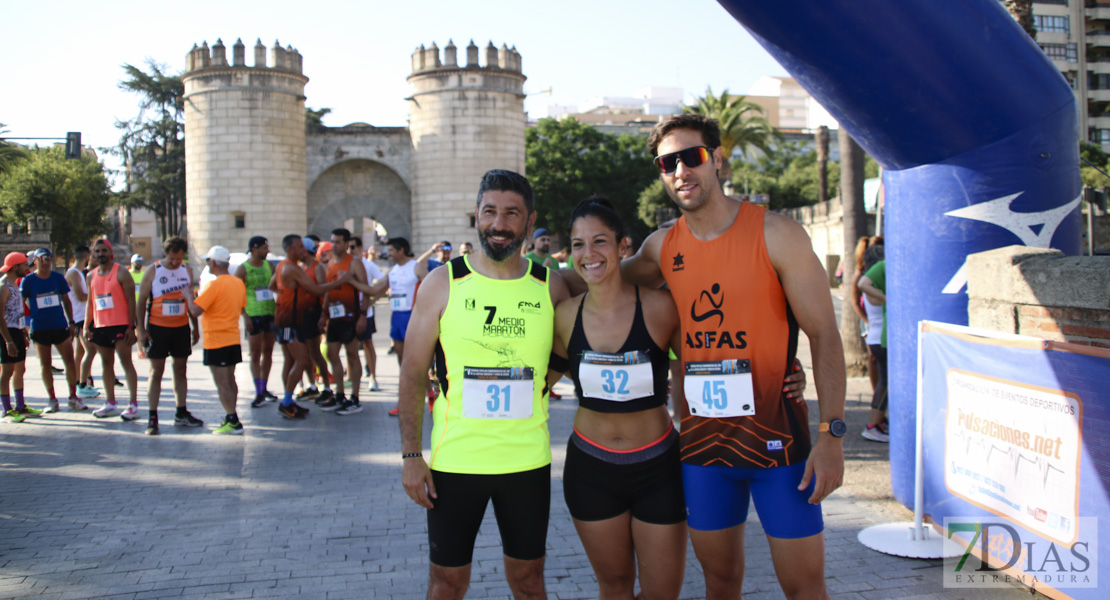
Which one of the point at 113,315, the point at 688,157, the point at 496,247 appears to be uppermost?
the point at 688,157

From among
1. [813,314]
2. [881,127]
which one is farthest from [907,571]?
[881,127]

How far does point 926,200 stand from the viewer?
4820mm

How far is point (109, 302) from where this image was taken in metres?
8.55

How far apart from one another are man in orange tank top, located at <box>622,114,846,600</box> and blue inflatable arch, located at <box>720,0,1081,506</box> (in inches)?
53.0

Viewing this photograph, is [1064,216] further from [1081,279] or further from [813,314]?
[813,314]

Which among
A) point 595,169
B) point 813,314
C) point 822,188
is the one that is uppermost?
point 595,169

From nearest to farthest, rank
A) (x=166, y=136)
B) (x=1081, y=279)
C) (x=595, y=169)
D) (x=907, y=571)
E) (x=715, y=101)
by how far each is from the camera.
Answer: (x=1081, y=279) < (x=907, y=571) < (x=715, y=101) < (x=166, y=136) < (x=595, y=169)

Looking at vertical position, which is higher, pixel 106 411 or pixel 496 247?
pixel 496 247

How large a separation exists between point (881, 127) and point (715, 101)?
33052 mm

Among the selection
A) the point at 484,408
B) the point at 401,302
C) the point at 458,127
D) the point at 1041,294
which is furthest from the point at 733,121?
the point at 484,408

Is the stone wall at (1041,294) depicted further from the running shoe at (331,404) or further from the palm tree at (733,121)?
the palm tree at (733,121)

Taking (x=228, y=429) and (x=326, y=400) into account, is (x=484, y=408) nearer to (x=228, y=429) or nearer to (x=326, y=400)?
(x=228, y=429)

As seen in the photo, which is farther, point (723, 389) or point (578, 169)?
point (578, 169)

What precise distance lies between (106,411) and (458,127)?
76.1ft
